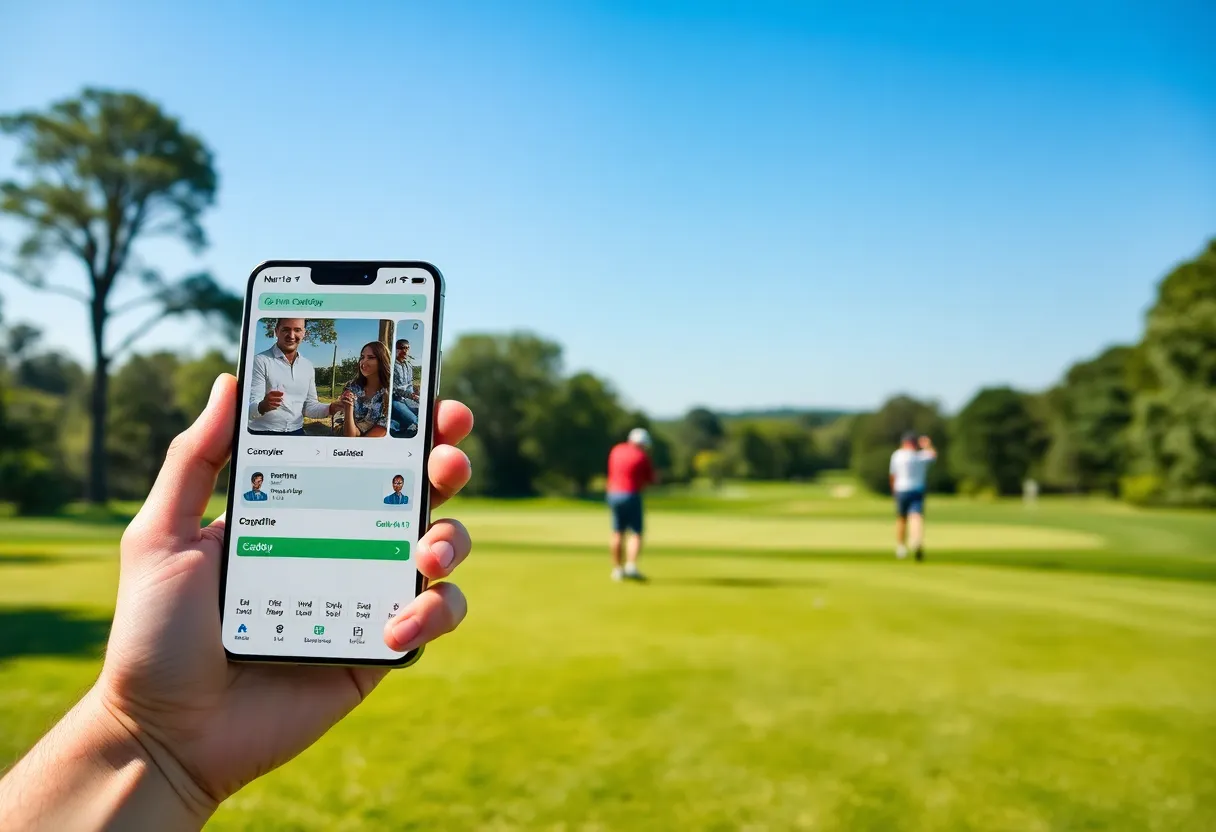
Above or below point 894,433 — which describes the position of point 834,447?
below

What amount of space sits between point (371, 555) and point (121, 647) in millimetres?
582

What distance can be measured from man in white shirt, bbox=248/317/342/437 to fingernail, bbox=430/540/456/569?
20.2 inches

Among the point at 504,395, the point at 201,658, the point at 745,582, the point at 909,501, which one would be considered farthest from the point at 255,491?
the point at 504,395

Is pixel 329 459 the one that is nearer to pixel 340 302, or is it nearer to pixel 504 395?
pixel 340 302

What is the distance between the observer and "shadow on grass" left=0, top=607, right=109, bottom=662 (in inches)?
254

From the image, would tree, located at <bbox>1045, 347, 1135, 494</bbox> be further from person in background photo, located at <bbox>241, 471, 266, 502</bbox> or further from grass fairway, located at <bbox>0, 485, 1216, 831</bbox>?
person in background photo, located at <bbox>241, 471, 266, 502</bbox>

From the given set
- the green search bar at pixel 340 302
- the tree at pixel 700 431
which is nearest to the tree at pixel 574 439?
the tree at pixel 700 431

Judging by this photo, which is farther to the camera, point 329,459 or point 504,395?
point 504,395

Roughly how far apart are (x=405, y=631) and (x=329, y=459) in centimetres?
55

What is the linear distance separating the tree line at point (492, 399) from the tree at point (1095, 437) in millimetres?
143

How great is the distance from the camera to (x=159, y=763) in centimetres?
190

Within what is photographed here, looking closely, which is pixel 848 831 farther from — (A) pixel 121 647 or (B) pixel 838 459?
(B) pixel 838 459

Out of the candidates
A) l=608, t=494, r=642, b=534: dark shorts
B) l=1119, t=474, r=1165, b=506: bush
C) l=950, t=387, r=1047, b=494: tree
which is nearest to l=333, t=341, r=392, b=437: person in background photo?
l=608, t=494, r=642, b=534: dark shorts

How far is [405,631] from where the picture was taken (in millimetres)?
1889
